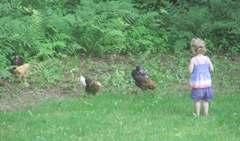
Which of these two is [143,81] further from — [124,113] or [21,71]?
[21,71]

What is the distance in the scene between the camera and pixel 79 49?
50.4ft

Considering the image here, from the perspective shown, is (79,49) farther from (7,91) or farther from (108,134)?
(108,134)

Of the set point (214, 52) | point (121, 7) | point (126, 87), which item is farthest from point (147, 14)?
point (126, 87)

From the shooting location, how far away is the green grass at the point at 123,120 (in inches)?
333

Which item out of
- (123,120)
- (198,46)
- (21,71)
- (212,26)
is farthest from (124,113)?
(212,26)

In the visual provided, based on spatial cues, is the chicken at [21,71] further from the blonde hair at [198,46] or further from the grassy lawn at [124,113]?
the blonde hair at [198,46]

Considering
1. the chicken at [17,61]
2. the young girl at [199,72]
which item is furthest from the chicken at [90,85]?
the young girl at [199,72]

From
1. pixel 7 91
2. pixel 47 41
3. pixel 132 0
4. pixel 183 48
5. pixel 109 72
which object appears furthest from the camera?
pixel 132 0

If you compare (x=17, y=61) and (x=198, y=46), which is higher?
(x=198, y=46)

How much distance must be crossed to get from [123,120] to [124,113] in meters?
0.48

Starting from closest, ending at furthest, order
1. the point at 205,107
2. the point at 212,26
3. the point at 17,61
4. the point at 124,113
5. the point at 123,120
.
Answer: the point at 123,120 → the point at 205,107 → the point at 124,113 → the point at 17,61 → the point at 212,26

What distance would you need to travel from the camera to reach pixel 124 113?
985cm

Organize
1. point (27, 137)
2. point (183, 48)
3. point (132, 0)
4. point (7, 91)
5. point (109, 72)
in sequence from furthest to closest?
point (132, 0), point (183, 48), point (109, 72), point (7, 91), point (27, 137)

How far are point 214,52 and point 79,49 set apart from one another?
4046 millimetres
